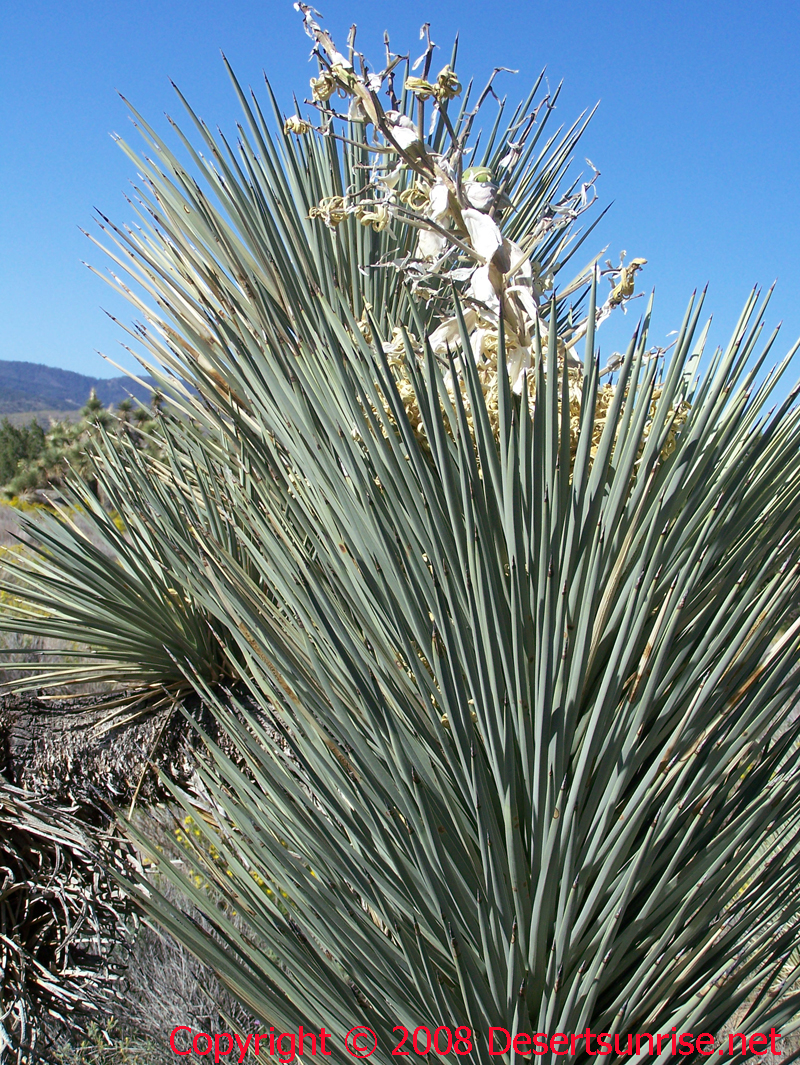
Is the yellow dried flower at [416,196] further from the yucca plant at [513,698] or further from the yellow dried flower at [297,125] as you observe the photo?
the yellow dried flower at [297,125]

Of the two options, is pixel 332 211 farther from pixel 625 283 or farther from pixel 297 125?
pixel 625 283

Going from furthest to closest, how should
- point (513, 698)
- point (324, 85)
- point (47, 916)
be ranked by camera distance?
1. point (47, 916)
2. point (324, 85)
3. point (513, 698)

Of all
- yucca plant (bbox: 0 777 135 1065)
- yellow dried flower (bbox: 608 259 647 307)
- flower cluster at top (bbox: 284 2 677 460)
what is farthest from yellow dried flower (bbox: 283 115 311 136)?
yucca plant (bbox: 0 777 135 1065)

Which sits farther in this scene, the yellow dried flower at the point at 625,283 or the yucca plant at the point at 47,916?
the yucca plant at the point at 47,916

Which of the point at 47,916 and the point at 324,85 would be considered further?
the point at 47,916

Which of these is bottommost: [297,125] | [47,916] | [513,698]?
[47,916]

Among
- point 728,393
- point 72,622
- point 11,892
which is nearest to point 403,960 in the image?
point 728,393

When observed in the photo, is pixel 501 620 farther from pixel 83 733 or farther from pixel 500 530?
pixel 83 733

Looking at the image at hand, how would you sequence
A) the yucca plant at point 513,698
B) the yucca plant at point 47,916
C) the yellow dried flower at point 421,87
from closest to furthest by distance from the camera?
the yucca plant at point 513,698 < the yellow dried flower at point 421,87 < the yucca plant at point 47,916

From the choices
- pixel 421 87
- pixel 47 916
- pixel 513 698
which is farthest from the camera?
pixel 47 916

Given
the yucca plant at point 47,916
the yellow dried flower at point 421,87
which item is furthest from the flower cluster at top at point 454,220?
the yucca plant at point 47,916

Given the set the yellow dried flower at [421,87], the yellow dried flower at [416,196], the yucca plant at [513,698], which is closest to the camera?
the yucca plant at [513,698]

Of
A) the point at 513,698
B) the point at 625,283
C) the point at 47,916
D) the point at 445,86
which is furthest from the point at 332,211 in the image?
the point at 47,916

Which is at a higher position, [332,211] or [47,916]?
[332,211]
